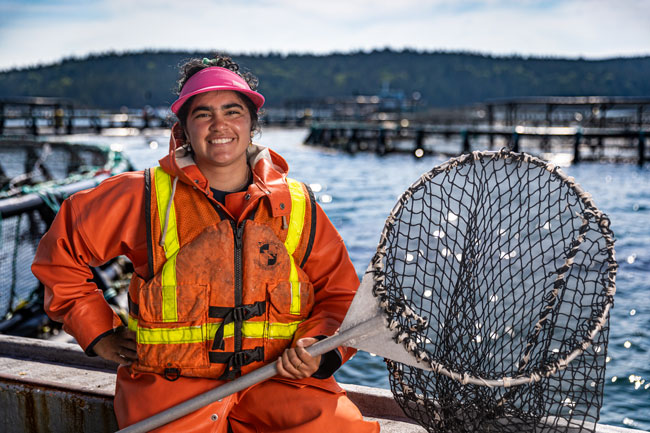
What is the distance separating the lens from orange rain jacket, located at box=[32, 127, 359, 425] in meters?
2.30

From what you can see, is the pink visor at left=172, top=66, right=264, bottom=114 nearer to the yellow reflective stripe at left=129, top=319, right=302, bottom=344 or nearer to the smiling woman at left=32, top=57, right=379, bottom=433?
the smiling woman at left=32, top=57, right=379, bottom=433

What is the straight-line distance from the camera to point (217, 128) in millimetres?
2412

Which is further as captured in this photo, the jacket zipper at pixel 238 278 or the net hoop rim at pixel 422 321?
the jacket zipper at pixel 238 278

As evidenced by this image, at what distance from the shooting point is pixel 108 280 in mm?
7160

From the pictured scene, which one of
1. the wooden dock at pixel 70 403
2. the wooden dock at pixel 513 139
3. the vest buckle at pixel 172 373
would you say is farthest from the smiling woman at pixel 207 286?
the wooden dock at pixel 513 139

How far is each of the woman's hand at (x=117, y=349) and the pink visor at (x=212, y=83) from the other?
94cm

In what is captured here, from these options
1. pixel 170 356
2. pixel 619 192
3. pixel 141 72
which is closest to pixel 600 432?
pixel 170 356

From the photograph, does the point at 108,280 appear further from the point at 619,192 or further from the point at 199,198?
the point at 619,192

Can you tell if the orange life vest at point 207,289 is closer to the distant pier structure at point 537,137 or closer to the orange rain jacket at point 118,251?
the orange rain jacket at point 118,251

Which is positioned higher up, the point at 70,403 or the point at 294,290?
the point at 294,290

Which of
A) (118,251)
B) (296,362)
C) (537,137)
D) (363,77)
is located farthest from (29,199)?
(363,77)

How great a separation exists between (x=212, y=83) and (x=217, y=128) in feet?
0.57

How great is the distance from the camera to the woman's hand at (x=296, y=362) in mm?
2230

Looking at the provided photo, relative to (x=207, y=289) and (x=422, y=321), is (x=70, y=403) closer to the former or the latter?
(x=207, y=289)
